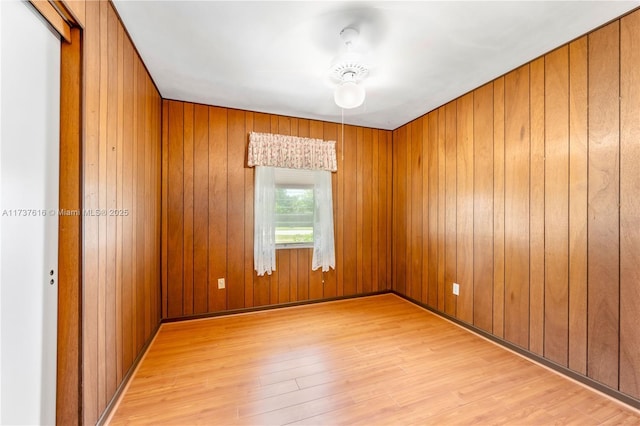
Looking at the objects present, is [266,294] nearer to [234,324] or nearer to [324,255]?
[234,324]

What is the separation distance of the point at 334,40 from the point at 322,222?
6.80 ft

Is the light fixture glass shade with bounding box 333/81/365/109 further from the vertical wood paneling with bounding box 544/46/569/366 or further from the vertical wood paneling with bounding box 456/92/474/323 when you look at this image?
the vertical wood paneling with bounding box 544/46/569/366

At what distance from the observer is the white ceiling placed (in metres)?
1.59

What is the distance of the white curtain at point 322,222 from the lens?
3.43 meters

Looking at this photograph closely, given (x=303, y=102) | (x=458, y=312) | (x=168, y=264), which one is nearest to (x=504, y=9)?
(x=303, y=102)

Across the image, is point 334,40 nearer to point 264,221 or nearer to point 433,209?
point 264,221

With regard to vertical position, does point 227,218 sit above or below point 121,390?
above

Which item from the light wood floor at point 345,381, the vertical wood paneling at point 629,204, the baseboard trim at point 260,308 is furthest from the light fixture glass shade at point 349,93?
the baseboard trim at point 260,308

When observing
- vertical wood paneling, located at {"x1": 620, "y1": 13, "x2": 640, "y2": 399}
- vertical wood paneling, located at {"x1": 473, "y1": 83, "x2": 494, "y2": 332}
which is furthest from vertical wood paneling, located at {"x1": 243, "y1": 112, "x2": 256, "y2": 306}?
vertical wood paneling, located at {"x1": 620, "y1": 13, "x2": 640, "y2": 399}

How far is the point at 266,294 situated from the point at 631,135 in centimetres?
340

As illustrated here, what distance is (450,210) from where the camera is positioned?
295 cm

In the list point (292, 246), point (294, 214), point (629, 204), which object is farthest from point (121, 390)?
point (629, 204)

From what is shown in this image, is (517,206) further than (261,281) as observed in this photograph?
No

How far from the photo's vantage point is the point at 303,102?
9.59 feet
